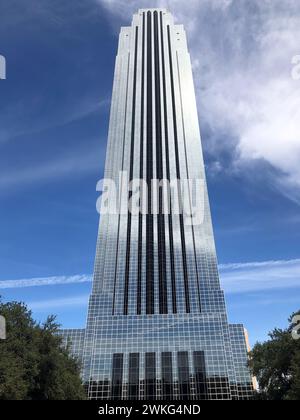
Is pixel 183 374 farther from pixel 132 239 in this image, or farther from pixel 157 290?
pixel 132 239

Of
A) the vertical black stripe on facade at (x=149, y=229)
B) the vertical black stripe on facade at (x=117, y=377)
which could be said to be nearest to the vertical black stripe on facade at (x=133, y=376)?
the vertical black stripe on facade at (x=117, y=377)

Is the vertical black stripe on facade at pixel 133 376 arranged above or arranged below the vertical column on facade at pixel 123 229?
below

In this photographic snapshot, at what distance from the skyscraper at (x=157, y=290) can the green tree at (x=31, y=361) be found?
50671 millimetres

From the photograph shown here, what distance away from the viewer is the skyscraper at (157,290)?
108 m

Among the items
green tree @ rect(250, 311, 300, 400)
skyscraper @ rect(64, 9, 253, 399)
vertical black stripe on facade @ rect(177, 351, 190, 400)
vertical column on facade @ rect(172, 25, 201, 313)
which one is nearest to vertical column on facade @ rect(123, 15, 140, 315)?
skyscraper @ rect(64, 9, 253, 399)

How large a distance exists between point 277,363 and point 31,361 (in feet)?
129

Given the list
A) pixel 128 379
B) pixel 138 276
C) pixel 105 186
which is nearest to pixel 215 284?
pixel 138 276

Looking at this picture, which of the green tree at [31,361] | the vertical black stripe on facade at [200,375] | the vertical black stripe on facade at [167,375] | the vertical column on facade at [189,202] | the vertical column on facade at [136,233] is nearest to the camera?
the green tree at [31,361]

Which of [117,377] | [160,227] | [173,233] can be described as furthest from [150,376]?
[160,227]

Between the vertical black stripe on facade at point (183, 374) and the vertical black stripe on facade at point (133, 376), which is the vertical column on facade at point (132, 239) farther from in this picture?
the vertical black stripe on facade at point (183, 374)

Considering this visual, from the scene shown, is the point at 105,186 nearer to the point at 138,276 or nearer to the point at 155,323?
the point at 138,276

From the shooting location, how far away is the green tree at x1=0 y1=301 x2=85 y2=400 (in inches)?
1804

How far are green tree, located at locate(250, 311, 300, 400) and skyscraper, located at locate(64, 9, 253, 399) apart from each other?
122ft
